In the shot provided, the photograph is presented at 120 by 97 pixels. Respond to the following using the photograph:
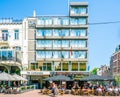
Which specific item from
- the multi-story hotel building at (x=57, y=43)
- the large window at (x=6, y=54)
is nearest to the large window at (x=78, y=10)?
the multi-story hotel building at (x=57, y=43)

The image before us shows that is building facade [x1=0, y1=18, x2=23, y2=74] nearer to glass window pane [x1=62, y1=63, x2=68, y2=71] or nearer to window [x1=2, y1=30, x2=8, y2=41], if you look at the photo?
window [x1=2, y1=30, x2=8, y2=41]

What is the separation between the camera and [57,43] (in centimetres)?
6444

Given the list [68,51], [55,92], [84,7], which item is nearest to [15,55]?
[68,51]

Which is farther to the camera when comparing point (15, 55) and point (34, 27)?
point (34, 27)

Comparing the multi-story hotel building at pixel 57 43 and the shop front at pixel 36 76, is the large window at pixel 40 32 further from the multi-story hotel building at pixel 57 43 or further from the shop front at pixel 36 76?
the shop front at pixel 36 76

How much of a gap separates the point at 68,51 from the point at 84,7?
9.21 meters

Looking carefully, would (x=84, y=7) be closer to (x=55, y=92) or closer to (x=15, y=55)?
(x=15, y=55)

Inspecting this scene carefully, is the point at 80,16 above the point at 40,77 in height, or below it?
above

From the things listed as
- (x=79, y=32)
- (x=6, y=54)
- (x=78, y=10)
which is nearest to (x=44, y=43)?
(x=79, y=32)

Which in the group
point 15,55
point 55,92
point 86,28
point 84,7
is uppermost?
point 84,7

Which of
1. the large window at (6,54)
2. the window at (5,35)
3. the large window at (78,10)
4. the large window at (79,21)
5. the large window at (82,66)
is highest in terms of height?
the large window at (78,10)

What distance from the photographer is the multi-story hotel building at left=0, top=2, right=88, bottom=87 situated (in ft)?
210

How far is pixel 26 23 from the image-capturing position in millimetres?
63969

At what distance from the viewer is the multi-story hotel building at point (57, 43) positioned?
6400cm
